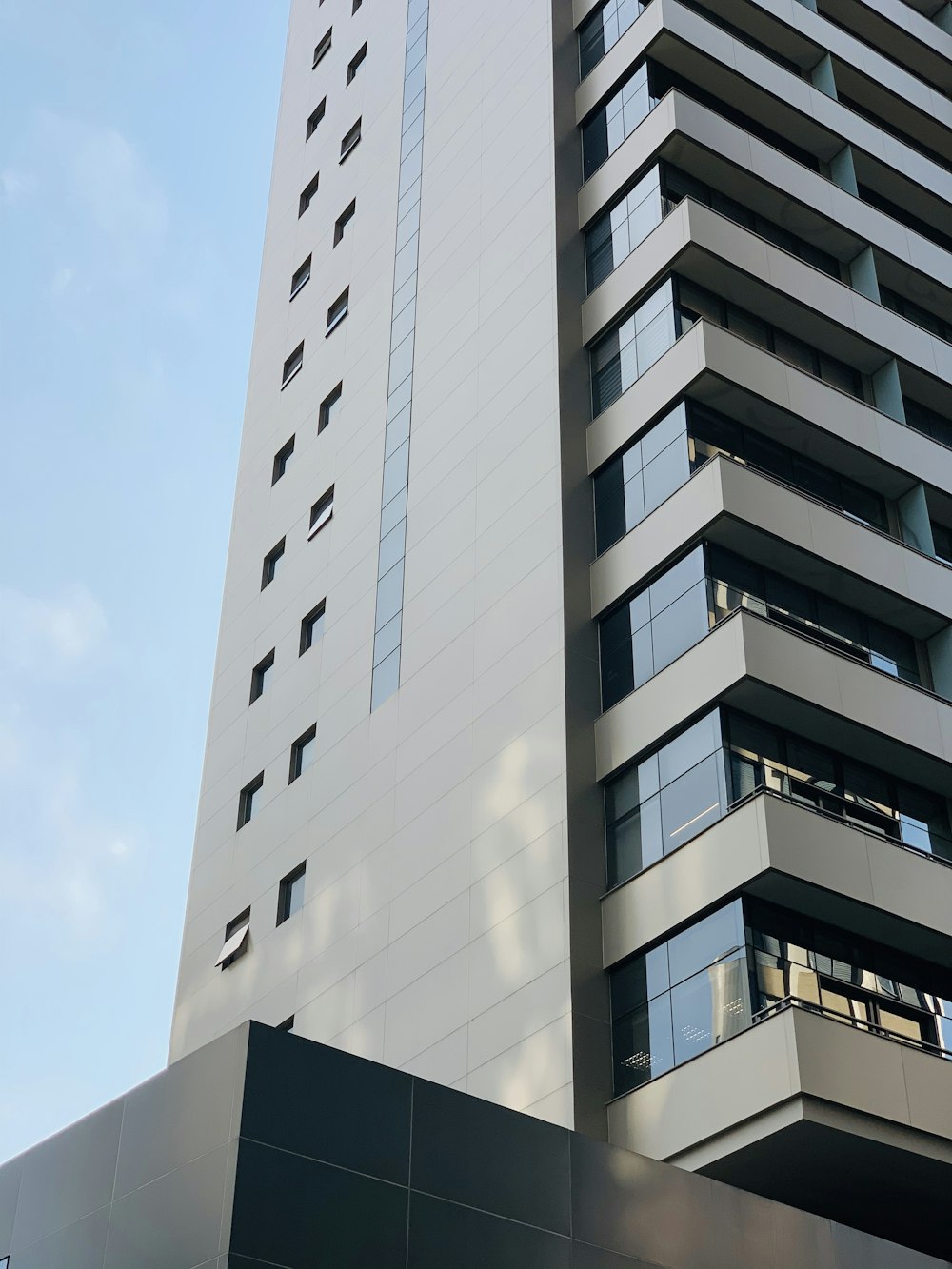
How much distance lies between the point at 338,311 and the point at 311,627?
11342 mm

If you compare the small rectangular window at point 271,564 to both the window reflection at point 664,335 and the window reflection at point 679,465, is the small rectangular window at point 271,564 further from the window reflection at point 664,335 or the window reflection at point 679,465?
the window reflection at point 679,465

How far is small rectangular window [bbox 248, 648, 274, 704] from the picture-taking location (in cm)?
4197

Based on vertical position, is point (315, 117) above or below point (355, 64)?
above

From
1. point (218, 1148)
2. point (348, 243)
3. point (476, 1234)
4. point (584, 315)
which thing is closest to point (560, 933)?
point (476, 1234)

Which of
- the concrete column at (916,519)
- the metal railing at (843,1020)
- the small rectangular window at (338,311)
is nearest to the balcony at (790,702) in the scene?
the concrete column at (916,519)

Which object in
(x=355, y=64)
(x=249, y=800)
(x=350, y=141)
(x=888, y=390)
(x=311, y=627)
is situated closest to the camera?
(x=888, y=390)

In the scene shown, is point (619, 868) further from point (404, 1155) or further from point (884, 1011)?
point (404, 1155)

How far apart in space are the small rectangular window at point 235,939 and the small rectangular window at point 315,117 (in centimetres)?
2960

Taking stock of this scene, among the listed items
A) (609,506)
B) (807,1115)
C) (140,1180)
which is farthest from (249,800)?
(140,1180)

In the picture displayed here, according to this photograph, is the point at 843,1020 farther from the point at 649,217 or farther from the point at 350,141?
the point at 350,141

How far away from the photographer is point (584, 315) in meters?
34.9

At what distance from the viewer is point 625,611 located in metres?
30.2

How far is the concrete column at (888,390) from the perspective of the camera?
116 ft

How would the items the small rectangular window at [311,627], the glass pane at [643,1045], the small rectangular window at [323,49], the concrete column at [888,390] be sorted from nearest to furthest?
the glass pane at [643,1045]
the concrete column at [888,390]
the small rectangular window at [311,627]
the small rectangular window at [323,49]
